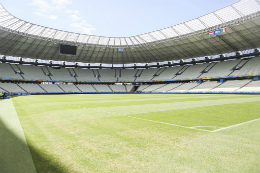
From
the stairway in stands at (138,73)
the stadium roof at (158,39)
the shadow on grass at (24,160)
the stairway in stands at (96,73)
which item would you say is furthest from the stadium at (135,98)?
the stairway in stands at (96,73)

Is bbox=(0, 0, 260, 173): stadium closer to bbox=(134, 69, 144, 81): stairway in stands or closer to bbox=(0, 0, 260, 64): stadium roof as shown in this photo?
bbox=(0, 0, 260, 64): stadium roof

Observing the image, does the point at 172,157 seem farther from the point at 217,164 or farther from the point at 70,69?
the point at 70,69

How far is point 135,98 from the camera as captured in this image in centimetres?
2789

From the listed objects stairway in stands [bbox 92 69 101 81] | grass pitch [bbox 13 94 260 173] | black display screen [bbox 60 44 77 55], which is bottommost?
stairway in stands [bbox 92 69 101 81]

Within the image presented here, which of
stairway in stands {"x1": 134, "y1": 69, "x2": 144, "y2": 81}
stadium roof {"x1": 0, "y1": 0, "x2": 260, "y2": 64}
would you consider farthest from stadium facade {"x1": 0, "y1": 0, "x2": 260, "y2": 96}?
stairway in stands {"x1": 134, "y1": 69, "x2": 144, "y2": 81}

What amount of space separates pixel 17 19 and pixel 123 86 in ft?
145

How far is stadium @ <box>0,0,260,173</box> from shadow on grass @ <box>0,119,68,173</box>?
2cm

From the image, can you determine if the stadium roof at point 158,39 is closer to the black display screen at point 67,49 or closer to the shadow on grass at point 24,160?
the black display screen at point 67,49

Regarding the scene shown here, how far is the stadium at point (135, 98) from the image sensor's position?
367 cm

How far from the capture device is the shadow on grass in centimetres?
303

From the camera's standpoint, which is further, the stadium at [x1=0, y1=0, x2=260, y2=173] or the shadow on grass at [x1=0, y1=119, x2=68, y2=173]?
the stadium at [x1=0, y1=0, x2=260, y2=173]

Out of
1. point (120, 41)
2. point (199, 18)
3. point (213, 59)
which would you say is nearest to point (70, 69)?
point (120, 41)

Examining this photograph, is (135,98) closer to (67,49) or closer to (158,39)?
(158,39)

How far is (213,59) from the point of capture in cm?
5597
